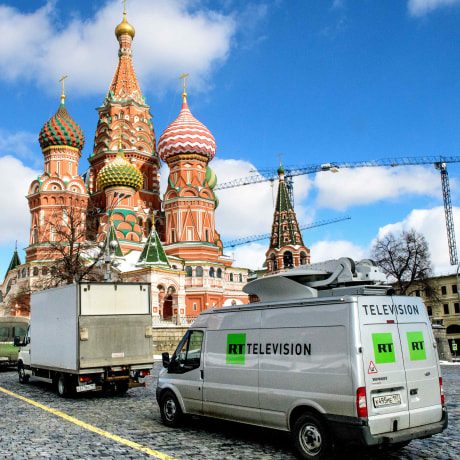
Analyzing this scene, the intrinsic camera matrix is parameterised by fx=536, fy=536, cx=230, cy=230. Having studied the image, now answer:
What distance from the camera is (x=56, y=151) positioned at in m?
51.4

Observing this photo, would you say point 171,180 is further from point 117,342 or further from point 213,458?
point 213,458

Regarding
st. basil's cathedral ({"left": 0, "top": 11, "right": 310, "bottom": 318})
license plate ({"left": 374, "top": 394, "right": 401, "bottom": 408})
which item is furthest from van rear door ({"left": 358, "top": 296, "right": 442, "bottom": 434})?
st. basil's cathedral ({"left": 0, "top": 11, "right": 310, "bottom": 318})

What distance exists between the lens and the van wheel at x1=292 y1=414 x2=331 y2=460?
6.71 m

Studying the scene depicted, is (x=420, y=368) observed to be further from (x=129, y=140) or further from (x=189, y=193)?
(x=129, y=140)

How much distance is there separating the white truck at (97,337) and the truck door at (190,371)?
152 inches

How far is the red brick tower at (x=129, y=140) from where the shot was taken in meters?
55.1

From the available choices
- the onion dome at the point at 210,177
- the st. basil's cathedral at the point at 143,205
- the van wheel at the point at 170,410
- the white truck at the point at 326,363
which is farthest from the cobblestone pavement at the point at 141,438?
the onion dome at the point at 210,177

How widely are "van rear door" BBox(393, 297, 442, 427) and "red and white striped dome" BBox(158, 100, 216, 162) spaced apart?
157 feet

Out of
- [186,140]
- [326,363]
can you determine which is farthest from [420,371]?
[186,140]

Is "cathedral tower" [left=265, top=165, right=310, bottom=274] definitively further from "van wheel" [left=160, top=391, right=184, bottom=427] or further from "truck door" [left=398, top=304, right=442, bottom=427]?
"truck door" [left=398, top=304, right=442, bottom=427]

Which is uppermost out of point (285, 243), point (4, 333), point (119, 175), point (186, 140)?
point (186, 140)

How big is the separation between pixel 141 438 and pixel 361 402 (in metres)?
3.67

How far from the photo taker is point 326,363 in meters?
6.93

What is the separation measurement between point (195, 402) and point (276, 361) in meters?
2.00
